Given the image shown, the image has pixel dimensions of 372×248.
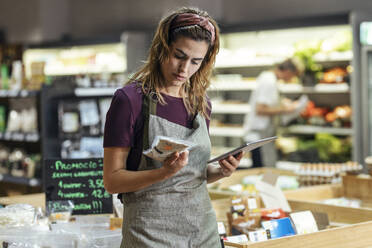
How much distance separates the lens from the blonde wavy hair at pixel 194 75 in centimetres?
201

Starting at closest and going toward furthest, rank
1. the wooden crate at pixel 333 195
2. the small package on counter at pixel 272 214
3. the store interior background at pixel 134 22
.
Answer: the small package on counter at pixel 272 214
the wooden crate at pixel 333 195
the store interior background at pixel 134 22

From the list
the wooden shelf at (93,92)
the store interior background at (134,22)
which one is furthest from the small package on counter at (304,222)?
the wooden shelf at (93,92)

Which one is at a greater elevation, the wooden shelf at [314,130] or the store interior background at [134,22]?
the store interior background at [134,22]

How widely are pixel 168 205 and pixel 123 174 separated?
0.20m

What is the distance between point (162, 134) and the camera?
6.54ft

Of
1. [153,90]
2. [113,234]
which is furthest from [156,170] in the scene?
[113,234]

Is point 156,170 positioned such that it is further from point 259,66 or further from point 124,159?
point 259,66

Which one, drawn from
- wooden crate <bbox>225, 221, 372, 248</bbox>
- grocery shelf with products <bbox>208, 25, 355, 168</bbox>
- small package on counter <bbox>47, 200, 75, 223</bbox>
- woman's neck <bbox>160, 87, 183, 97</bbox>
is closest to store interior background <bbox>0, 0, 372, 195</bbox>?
grocery shelf with products <bbox>208, 25, 355, 168</bbox>

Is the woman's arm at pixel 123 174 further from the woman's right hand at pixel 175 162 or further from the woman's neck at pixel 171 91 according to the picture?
the woman's neck at pixel 171 91

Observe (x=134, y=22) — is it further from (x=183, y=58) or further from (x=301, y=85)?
(x=183, y=58)

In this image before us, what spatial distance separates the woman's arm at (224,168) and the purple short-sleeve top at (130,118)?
22cm

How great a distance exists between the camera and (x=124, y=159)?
1963mm

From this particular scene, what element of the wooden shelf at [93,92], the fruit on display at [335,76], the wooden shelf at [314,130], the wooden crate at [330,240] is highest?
the fruit on display at [335,76]

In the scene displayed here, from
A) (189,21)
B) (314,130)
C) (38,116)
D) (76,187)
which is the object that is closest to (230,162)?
(189,21)
